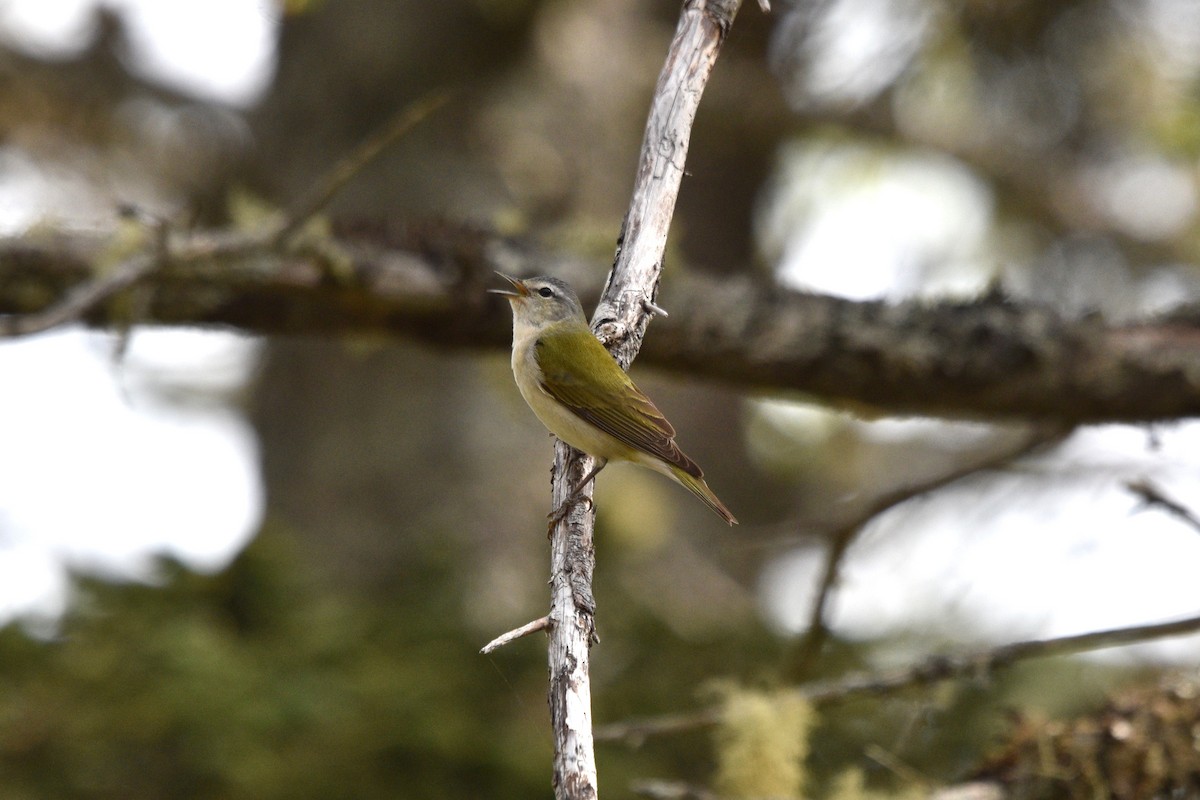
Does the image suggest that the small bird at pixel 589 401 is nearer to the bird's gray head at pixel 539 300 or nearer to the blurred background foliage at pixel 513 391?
the bird's gray head at pixel 539 300

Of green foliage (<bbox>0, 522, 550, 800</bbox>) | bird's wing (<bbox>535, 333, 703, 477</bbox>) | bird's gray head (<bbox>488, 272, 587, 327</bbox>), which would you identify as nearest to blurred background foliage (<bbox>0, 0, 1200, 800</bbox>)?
green foliage (<bbox>0, 522, 550, 800</bbox>)

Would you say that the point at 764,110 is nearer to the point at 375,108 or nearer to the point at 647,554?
the point at 375,108

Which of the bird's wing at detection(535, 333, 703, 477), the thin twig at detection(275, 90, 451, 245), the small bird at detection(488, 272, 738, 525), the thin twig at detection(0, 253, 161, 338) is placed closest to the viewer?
the thin twig at detection(0, 253, 161, 338)

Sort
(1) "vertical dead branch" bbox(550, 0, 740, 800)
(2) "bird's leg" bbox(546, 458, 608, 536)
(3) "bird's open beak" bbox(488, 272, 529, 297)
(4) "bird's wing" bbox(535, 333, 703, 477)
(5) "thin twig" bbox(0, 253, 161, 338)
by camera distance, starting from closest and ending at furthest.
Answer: (1) "vertical dead branch" bbox(550, 0, 740, 800), (2) "bird's leg" bbox(546, 458, 608, 536), (5) "thin twig" bbox(0, 253, 161, 338), (4) "bird's wing" bbox(535, 333, 703, 477), (3) "bird's open beak" bbox(488, 272, 529, 297)

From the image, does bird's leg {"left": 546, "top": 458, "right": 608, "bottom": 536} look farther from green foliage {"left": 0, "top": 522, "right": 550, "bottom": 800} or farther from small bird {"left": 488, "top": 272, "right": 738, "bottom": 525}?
green foliage {"left": 0, "top": 522, "right": 550, "bottom": 800}

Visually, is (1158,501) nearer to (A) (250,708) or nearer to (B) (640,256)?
(B) (640,256)

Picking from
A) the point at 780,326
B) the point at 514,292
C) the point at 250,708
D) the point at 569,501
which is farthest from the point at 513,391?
the point at 569,501

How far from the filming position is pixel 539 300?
4.44 meters

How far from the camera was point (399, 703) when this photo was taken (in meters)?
4.48

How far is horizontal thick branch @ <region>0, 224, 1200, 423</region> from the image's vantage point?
4.39m

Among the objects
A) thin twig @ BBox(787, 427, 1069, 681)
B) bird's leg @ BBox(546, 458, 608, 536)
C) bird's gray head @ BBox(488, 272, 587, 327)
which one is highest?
bird's gray head @ BBox(488, 272, 587, 327)

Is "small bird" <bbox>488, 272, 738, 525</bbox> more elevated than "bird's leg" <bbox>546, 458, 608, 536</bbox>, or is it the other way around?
"small bird" <bbox>488, 272, 738, 525</bbox>

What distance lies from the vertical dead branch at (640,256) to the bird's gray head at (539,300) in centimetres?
110

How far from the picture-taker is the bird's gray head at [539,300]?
4.41 m
